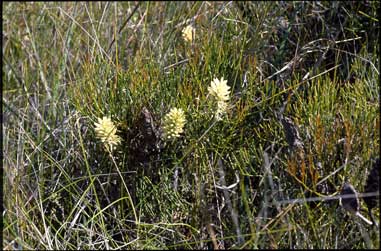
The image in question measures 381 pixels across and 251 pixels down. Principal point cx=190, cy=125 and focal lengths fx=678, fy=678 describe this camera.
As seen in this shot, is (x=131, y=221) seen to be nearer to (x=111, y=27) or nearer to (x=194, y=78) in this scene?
(x=194, y=78)

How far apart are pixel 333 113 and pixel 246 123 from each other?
228 millimetres

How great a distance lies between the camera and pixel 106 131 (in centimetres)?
158

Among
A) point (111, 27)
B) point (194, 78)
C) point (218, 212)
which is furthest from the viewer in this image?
point (111, 27)

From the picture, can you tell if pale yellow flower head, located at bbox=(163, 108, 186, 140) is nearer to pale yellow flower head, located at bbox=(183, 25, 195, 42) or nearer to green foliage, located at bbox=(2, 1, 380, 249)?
green foliage, located at bbox=(2, 1, 380, 249)

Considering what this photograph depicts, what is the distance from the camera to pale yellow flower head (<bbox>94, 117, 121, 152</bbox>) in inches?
62.0

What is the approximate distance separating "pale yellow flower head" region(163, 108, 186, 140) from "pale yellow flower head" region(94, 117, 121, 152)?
0.12m

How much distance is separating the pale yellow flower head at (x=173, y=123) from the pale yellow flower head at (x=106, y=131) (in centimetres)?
12

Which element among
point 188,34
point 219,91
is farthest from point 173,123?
point 188,34

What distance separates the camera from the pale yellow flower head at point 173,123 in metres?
1.55

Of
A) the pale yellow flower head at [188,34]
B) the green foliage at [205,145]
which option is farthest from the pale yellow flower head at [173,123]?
the pale yellow flower head at [188,34]

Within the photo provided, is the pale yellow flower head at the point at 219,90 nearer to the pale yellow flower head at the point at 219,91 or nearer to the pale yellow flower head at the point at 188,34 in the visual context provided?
the pale yellow flower head at the point at 219,91

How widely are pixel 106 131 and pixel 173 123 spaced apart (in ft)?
0.52

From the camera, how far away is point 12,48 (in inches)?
97.2

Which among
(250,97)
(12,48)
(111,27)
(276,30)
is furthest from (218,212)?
(12,48)
